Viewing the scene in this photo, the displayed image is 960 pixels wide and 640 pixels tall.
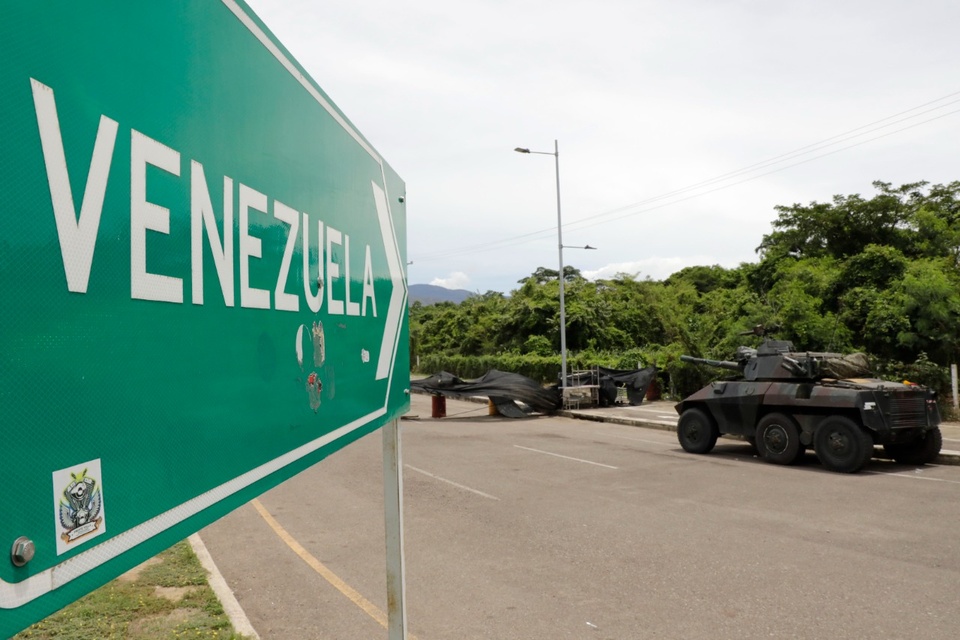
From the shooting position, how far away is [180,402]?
1.40m

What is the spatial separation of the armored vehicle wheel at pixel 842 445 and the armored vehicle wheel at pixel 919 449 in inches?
53.1

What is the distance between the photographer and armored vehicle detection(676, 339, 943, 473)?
11211mm

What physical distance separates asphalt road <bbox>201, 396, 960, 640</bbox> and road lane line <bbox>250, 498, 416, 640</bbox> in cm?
2

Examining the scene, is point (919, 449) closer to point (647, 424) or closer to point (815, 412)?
point (815, 412)

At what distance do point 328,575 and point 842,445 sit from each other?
27.8 ft

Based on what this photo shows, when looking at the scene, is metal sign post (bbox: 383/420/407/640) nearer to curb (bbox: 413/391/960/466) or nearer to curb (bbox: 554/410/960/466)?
curb (bbox: 554/410/960/466)

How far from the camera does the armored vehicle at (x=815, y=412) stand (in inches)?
441

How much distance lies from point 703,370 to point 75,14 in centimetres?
2324

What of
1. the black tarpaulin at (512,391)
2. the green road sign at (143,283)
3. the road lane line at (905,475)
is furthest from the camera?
the black tarpaulin at (512,391)

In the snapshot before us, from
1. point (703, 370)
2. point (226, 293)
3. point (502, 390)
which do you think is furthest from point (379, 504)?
point (703, 370)

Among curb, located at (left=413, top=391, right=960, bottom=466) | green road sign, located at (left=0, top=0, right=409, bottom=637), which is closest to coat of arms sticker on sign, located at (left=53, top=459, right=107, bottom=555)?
green road sign, located at (left=0, top=0, right=409, bottom=637)

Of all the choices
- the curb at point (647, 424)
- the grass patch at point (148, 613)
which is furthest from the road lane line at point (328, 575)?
the curb at point (647, 424)

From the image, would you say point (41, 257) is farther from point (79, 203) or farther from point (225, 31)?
point (225, 31)

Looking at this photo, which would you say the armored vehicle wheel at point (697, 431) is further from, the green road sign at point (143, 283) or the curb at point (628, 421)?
the green road sign at point (143, 283)
